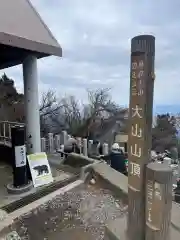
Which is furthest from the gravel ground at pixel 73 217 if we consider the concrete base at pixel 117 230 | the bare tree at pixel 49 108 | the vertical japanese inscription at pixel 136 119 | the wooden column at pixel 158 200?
the bare tree at pixel 49 108

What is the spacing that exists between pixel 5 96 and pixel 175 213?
1103 centimetres

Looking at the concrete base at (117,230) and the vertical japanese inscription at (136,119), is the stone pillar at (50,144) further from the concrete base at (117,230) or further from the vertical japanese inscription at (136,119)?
the vertical japanese inscription at (136,119)

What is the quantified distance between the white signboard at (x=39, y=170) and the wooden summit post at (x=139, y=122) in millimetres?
2478

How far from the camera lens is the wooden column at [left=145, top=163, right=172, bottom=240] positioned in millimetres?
2059

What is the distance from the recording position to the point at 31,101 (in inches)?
187

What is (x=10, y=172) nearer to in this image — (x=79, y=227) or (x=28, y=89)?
(x=28, y=89)

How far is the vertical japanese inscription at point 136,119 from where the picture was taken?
87.0 inches

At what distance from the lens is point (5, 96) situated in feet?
40.6

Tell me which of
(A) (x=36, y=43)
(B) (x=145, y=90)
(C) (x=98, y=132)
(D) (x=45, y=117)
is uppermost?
(A) (x=36, y=43)

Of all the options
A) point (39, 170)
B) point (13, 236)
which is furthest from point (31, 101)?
point (13, 236)

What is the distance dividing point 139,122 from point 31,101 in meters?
3.05

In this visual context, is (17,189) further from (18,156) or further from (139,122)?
(139,122)

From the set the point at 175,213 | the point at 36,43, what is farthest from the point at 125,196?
the point at 36,43

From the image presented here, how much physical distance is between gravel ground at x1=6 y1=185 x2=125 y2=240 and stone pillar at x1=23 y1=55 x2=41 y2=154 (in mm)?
1368
